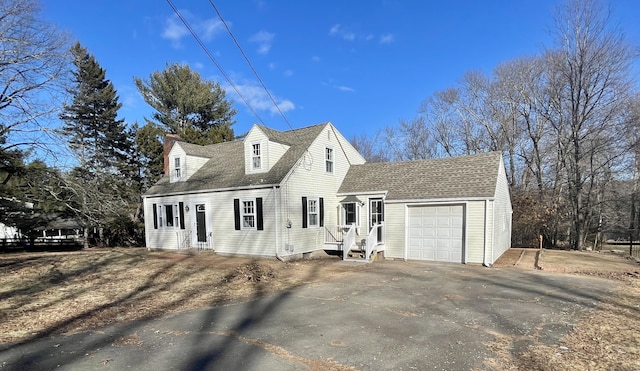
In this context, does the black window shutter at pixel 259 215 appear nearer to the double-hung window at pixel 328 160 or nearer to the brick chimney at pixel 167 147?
the double-hung window at pixel 328 160

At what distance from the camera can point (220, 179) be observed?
16.4m

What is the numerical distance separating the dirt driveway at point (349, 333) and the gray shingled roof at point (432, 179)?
17.1 ft

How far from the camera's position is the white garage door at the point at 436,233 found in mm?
13188

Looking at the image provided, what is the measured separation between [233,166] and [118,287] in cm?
919

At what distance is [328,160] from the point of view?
663 inches

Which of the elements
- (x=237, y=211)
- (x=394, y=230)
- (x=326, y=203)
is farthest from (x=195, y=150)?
(x=394, y=230)

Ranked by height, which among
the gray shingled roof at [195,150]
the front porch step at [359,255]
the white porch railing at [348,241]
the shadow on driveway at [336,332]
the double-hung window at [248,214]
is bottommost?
the front porch step at [359,255]

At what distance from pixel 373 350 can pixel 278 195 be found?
9.56m

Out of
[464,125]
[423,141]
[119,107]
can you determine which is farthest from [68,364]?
[423,141]

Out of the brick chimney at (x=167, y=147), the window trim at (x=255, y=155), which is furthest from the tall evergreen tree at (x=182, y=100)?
the window trim at (x=255, y=155)

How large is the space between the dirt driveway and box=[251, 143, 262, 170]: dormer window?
26.2 ft

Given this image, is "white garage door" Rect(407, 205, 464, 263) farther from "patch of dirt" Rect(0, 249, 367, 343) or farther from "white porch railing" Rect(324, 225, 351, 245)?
"white porch railing" Rect(324, 225, 351, 245)

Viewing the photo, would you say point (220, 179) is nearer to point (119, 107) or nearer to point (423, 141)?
point (119, 107)

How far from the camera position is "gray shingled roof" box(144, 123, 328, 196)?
14789mm
